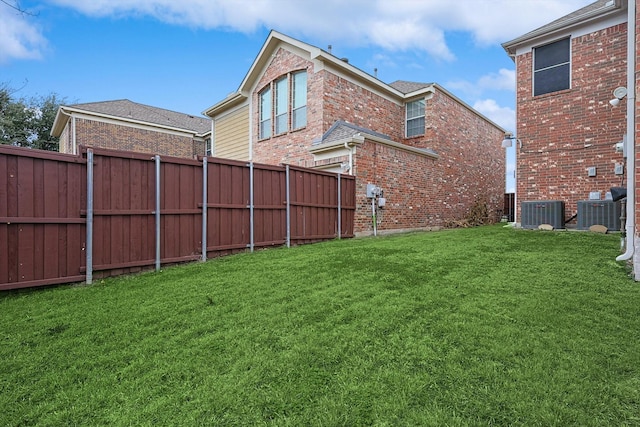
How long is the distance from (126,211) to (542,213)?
396 inches

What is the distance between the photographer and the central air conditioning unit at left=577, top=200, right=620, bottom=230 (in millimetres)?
7598

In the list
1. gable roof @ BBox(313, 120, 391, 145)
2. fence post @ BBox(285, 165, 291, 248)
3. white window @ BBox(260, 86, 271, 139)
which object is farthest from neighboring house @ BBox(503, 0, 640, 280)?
white window @ BBox(260, 86, 271, 139)

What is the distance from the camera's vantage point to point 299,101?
11.7 m

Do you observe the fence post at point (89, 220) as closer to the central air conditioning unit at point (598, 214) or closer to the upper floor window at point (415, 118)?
the central air conditioning unit at point (598, 214)

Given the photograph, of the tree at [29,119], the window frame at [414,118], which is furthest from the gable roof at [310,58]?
the tree at [29,119]

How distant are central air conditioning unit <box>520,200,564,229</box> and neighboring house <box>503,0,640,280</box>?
0.48 meters

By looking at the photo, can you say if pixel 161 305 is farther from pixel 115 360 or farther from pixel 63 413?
pixel 63 413

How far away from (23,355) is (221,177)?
4144 millimetres

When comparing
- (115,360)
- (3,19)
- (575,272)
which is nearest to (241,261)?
(115,360)

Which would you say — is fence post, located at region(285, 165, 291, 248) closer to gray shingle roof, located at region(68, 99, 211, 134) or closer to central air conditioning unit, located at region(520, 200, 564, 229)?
central air conditioning unit, located at region(520, 200, 564, 229)

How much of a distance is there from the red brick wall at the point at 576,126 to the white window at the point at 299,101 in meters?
6.97

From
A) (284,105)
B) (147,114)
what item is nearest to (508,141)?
(284,105)

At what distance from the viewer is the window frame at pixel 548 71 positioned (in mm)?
8844

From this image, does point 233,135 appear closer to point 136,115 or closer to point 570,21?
point 136,115
